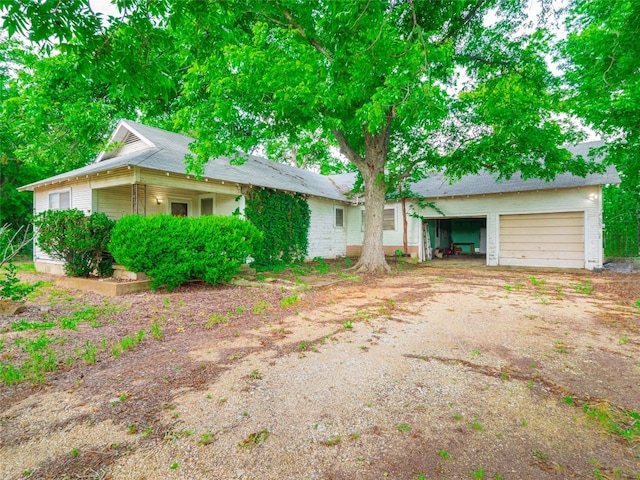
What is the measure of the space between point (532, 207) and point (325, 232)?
8.50 m

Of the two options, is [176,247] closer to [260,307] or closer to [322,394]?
[260,307]

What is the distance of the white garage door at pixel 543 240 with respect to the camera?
469 inches

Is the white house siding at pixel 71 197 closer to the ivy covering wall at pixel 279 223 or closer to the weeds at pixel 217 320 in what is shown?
the ivy covering wall at pixel 279 223

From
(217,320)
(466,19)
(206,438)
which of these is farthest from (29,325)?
(466,19)

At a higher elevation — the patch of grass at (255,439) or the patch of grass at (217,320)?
the patch of grass at (217,320)

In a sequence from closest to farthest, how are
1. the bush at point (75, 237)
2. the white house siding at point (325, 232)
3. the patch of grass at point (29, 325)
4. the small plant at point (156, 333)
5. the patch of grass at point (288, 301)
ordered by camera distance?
the small plant at point (156, 333)
the patch of grass at point (29, 325)
the patch of grass at point (288, 301)
the bush at point (75, 237)
the white house siding at point (325, 232)

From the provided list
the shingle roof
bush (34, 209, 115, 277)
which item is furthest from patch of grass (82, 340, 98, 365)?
the shingle roof

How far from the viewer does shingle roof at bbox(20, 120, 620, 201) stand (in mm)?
9492

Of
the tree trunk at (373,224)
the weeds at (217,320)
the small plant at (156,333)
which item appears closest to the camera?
the small plant at (156,333)

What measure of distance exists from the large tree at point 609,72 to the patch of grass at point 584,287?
14.9ft

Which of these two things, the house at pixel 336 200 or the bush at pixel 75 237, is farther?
the house at pixel 336 200

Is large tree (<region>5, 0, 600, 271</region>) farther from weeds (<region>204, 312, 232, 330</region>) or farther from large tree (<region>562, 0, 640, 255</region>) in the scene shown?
weeds (<region>204, 312, 232, 330</region>)

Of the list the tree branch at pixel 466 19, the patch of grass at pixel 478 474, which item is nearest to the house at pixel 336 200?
the tree branch at pixel 466 19

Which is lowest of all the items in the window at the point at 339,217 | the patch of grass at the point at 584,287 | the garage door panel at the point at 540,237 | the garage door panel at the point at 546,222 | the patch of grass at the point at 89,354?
the patch of grass at the point at 89,354
